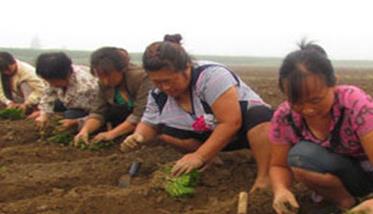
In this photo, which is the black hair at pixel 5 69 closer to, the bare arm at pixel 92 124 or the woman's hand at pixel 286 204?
the bare arm at pixel 92 124

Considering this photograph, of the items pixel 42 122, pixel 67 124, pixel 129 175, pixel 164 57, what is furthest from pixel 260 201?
pixel 42 122

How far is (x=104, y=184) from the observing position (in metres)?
4.35

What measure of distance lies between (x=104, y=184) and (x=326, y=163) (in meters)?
1.75

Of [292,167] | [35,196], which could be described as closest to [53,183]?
[35,196]

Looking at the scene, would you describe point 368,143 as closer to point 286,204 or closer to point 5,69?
point 286,204

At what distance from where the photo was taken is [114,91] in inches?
213

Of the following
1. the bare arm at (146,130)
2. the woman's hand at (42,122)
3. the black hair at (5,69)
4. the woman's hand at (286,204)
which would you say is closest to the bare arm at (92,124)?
the woman's hand at (42,122)

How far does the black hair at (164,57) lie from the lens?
3.73 meters

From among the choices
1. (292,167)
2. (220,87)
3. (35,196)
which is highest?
(220,87)

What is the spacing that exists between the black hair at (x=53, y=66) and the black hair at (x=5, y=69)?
1.49 meters

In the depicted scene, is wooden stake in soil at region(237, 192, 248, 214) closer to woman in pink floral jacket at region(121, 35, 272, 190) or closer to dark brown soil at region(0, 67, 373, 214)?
dark brown soil at region(0, 67, 373, 214)

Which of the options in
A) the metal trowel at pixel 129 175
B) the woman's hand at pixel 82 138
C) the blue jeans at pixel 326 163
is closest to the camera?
the blue jeans at pixel 326 163

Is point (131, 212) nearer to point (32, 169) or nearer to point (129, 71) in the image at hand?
point (32, 169)

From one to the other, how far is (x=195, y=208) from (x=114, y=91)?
1981mm
